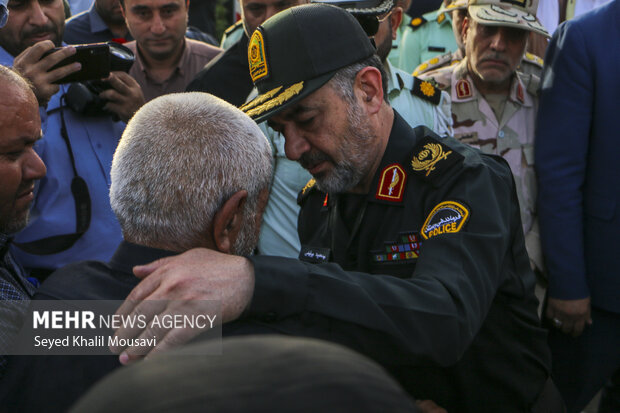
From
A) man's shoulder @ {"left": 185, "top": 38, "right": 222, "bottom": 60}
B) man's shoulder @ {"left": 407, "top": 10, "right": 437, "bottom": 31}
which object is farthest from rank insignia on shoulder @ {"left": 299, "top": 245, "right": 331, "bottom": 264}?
man's shoulder @ {"left": 407, "top": 10, "right": 437, "bottom": 31}

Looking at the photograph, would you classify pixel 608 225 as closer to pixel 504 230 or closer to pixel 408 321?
pixel 504 230

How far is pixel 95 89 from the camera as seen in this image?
2941 millimetres

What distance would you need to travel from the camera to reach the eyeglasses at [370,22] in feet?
10.1

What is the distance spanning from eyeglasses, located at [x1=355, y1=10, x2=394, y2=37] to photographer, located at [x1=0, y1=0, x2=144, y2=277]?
1094 mm

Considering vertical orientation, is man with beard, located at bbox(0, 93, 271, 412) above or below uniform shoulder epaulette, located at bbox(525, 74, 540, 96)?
above

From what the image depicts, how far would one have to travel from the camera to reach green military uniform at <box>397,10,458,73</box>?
5.00 m

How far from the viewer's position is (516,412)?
185cm

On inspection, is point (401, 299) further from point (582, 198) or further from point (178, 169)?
point (582, 198)

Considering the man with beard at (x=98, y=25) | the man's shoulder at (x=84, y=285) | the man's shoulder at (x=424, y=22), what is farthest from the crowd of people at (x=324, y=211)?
the man's shoulder at (x=424, y=22)

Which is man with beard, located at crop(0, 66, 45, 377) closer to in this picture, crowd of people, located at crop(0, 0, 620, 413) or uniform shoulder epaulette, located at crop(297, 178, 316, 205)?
crowd of people, located at crop(0, 0, 620, 413)

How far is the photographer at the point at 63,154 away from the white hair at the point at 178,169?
4.24 feet

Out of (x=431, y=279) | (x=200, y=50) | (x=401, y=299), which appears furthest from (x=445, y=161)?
(x=200, y=50)

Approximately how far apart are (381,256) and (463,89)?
5.72 ft

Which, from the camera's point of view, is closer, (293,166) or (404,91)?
(293,166)
